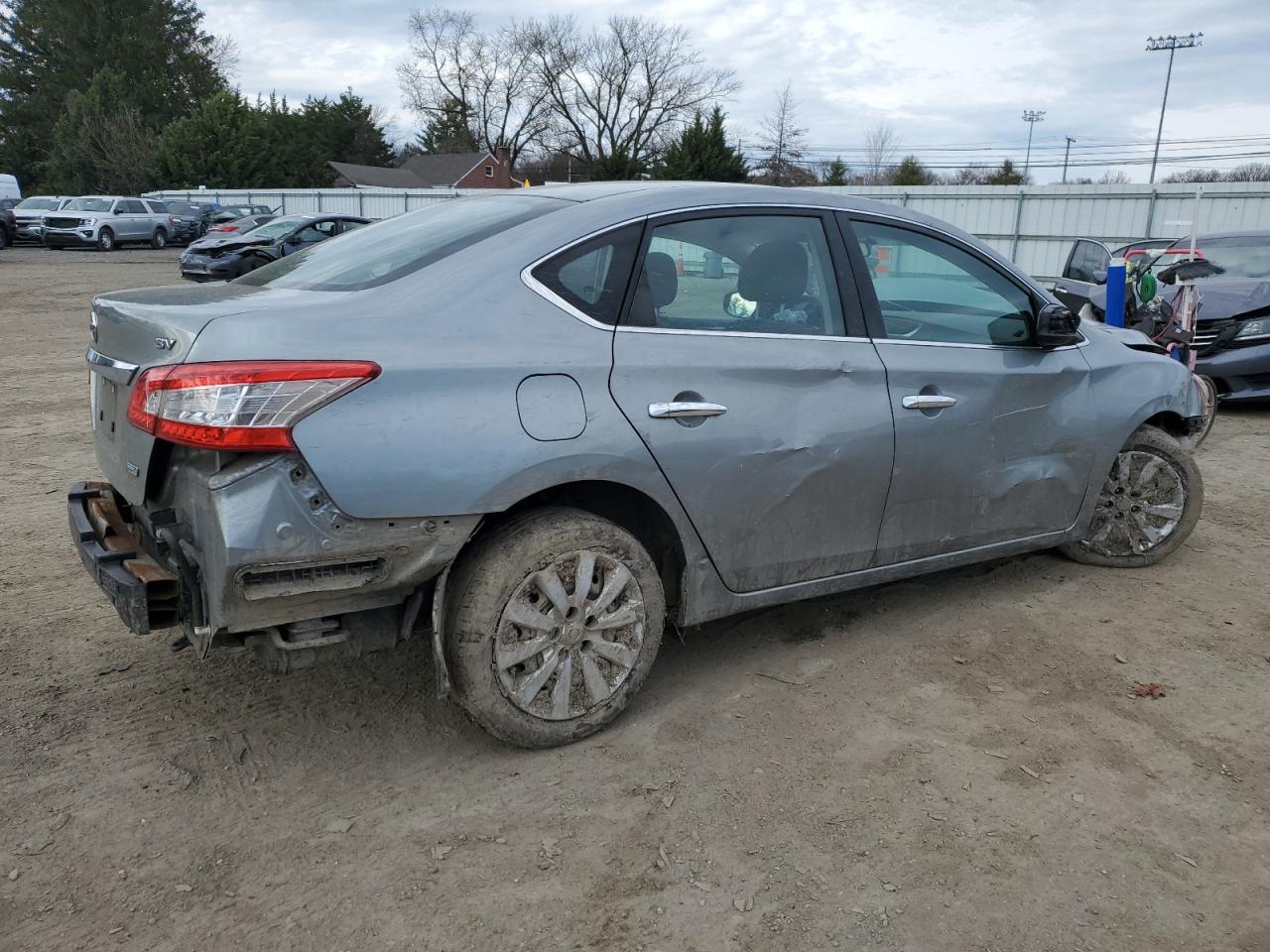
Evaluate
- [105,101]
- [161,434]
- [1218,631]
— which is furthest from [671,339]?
[105,101]

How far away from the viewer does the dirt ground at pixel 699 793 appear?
2.44 meters

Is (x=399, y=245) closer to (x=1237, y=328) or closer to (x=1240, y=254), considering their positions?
(x=1237, y=328)

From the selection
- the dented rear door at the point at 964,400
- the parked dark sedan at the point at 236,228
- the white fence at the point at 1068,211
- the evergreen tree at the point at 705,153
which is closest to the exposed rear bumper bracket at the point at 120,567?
the dented rear door at the point at 964,400

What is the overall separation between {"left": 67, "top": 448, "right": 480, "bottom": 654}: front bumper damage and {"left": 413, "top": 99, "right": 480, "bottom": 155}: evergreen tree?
74290 mm

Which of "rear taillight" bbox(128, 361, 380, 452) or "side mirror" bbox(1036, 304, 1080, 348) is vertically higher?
"side mirror" bbox(1036, 304, 1080, 348)

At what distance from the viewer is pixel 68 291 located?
1888cm

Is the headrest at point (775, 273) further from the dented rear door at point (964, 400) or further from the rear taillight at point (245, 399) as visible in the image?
the rear taillight at point (245, 399)

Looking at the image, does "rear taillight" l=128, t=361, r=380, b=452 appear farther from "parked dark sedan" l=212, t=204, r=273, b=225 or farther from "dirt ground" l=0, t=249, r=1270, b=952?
"parked dark sedan" l=212, t=204, r=273, b=225

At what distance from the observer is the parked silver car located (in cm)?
259

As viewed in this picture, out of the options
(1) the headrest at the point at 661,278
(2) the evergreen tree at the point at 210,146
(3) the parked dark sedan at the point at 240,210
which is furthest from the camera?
(2) the evergreen tree at the point at 210,146

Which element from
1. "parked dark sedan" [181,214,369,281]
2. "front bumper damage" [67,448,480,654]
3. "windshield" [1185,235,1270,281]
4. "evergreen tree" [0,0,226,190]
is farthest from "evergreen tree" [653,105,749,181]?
"front bumper damage" [67,448,480,654]

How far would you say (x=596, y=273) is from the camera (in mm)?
3088

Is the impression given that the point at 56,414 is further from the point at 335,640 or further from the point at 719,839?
the point at 719,839

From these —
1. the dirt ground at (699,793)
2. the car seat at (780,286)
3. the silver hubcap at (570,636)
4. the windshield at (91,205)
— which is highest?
the windshield at (91,205)
